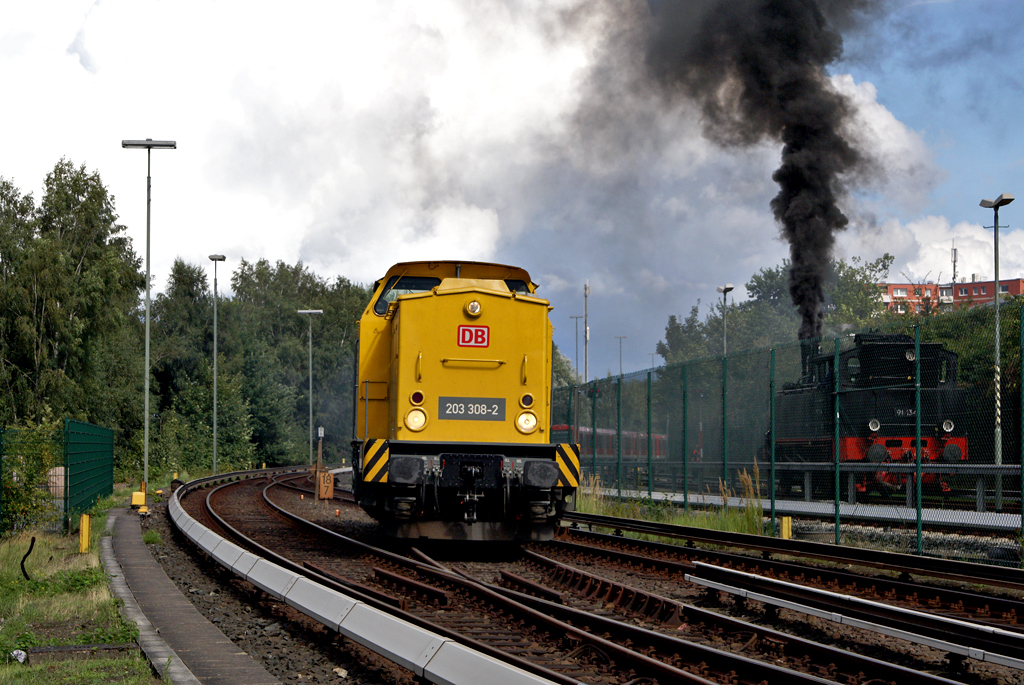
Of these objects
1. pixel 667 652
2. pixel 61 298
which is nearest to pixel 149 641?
pixel 667 652

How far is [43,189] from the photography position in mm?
41719

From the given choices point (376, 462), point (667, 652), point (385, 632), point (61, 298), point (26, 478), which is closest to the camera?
point (385, 632)

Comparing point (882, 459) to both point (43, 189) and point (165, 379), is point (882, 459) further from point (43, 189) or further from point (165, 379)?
point (165, 379)

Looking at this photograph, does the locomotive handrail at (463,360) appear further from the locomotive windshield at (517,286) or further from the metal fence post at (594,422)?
the metal fence post at (594,422)

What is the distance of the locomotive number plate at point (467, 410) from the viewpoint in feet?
37.7

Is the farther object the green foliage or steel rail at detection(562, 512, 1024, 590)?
the green foliage

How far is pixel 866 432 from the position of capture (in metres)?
15.5

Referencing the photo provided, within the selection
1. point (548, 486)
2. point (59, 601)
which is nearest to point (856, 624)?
point (548, 486)

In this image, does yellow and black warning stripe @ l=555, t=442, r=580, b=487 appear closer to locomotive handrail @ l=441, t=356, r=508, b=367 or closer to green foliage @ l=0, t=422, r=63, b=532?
locomotive handrail @ l=441, t=356, r=508, b=367

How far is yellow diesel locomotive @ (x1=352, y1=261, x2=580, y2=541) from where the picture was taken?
1100 cm

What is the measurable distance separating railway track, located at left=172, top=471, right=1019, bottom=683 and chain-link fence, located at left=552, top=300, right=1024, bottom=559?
262 centimetres

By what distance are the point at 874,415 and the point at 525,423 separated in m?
7.61

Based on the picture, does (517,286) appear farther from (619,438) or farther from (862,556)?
(619,438)

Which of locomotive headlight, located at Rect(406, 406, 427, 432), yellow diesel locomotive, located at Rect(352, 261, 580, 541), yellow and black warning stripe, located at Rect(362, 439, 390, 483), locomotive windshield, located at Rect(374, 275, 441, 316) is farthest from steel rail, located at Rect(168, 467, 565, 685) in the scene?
locomotive windshield, located at Rect(374, 275, 441, 316)
